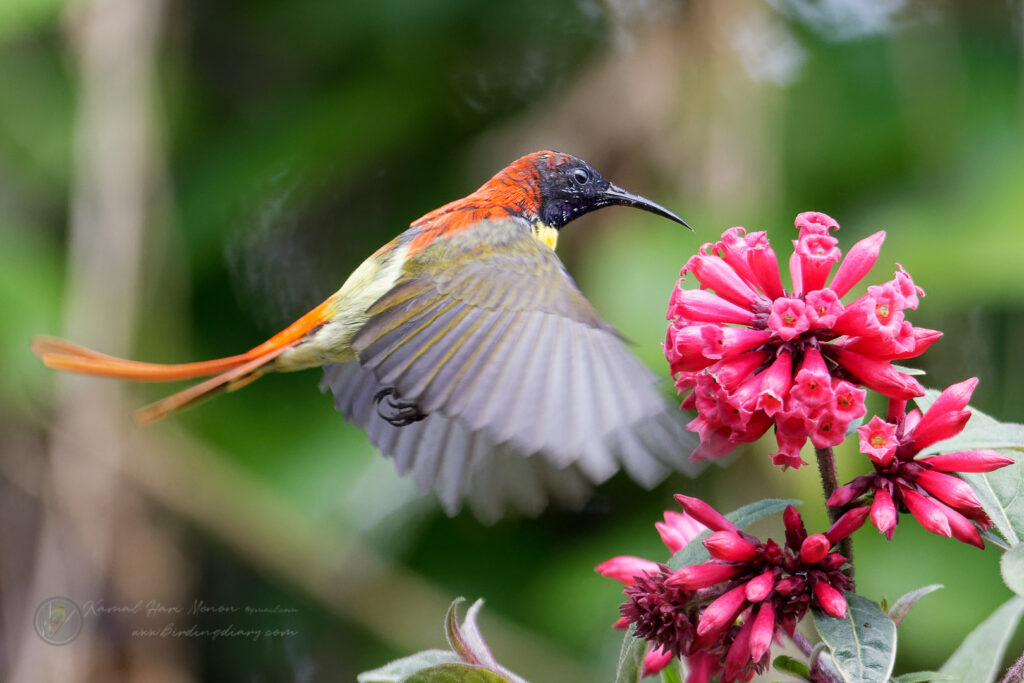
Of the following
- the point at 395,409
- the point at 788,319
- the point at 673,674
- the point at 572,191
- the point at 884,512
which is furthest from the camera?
the point at 572,191

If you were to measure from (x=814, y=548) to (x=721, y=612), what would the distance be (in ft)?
0.52

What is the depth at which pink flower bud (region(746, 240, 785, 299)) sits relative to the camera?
1.59 metres

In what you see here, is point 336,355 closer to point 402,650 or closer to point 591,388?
point 591,388

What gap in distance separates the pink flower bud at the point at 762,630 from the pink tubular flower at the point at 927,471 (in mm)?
173

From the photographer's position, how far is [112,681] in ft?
13.1

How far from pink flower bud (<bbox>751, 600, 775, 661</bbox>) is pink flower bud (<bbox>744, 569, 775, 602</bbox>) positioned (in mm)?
20

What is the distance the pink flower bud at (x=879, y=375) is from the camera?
1459mm

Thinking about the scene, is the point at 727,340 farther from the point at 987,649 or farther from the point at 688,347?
the point at 987,649

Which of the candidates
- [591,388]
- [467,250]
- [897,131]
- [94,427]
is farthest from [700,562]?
[897,131]

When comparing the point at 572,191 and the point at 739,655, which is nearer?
the point at 739,655

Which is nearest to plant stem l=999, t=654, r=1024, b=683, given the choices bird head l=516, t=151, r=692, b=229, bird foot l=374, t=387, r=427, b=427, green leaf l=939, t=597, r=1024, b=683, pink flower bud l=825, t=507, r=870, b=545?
green leaf l=939, t=597, r=1024, b=683

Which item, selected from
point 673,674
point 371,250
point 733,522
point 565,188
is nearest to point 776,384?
point 733,522

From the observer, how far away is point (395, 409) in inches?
93.6

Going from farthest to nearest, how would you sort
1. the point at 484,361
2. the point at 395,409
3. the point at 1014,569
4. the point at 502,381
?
the point at 395,409
the point at 484,361
the point at 502,381
the point at 1014,569
